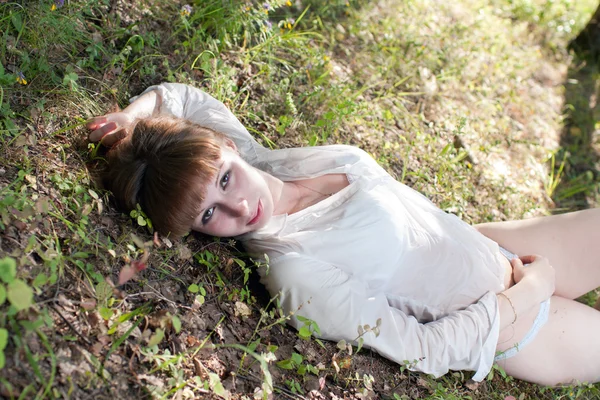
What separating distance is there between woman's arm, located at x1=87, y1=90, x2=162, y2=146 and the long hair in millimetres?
85

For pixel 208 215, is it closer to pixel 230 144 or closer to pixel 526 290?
pixel 230 144

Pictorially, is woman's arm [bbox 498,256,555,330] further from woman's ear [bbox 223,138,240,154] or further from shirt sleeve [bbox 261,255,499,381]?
woman's ear [bbox 223,138,240,154]

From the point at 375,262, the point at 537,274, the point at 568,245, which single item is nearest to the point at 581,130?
the point at 568,245

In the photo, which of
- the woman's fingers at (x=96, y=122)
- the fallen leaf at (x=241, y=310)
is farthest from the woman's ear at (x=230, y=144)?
the fallen leaf at (x=241, y=310)

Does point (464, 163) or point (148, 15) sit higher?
point (148, 15)

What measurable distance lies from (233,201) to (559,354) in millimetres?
1925

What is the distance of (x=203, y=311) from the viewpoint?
260 cm

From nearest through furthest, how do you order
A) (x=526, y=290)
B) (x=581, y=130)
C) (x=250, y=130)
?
(x=526, y=290) → (x=250, y=130) → (x=581, y=130)

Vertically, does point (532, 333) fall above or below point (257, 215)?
below

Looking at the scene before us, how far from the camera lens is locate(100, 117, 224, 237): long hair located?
2537 mm

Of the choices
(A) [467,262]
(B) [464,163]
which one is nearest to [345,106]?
(B) [464,163]

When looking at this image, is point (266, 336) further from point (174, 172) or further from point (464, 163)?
point (464, 163)

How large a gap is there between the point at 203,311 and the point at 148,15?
2054 millimetres

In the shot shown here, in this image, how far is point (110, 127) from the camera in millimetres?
2871
